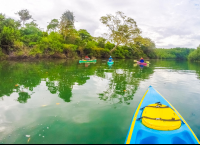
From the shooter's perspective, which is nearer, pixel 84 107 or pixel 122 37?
pixel 84 107

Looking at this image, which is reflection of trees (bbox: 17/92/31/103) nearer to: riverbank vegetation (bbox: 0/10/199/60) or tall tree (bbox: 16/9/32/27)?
riverbank vegetation (bbox: 0/10/199/60)

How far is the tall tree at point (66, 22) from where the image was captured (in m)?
Answer: 35.9

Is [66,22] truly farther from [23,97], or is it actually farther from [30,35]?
[23,97]

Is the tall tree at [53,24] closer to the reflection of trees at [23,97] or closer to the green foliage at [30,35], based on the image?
the green foliage at [30,35]

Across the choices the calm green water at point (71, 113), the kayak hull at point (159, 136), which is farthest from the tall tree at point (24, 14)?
the kayak hull at point (159, 136)

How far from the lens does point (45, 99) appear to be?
18.4 feet

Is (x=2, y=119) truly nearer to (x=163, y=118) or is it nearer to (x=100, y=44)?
(x=163, y=118)

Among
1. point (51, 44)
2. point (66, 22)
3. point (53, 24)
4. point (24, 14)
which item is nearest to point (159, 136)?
point (51, 44)

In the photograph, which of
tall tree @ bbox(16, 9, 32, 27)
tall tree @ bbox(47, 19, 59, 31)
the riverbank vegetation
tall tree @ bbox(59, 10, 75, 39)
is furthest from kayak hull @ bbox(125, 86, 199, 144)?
tall tree @ bbox(16, 9, 32, 27)

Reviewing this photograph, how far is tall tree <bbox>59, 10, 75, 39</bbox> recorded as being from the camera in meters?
35.9

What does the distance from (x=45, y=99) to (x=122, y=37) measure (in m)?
33.9

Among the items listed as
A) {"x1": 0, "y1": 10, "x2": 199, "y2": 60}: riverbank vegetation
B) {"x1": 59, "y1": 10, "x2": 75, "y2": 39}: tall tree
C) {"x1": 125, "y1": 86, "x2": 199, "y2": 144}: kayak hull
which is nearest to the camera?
{"x1": 125, "y1": 86, "x2": 199, "y2": 144}: kayak hull

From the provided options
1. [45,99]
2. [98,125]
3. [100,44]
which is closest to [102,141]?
[98,125]

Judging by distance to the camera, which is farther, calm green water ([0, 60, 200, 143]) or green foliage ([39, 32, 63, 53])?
green foliage ([39, 32, 63, 53])
